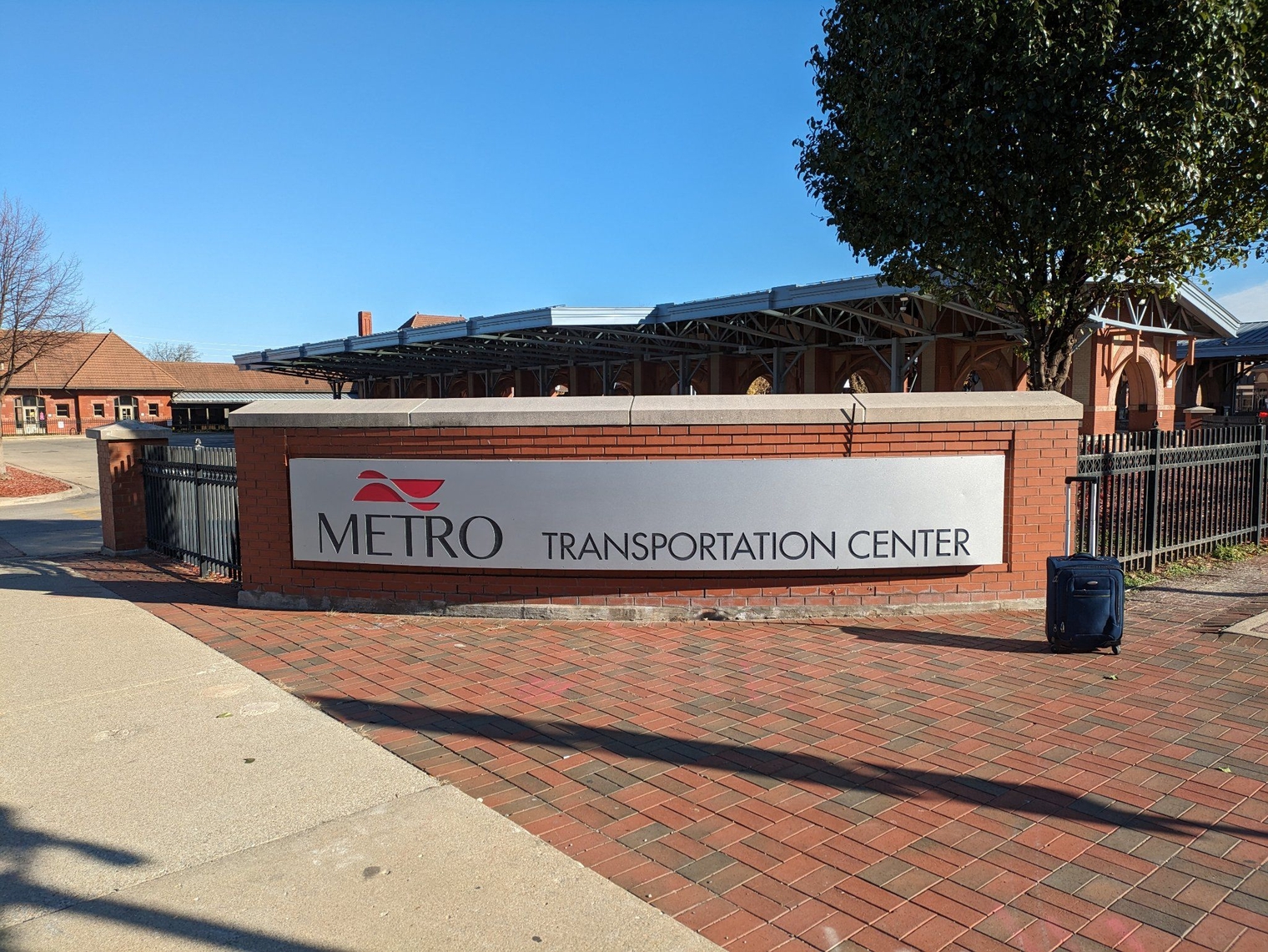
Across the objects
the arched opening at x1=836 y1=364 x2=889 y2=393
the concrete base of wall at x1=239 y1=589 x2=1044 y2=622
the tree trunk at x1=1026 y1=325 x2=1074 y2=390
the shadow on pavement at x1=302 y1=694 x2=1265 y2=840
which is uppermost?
the arched opening at x1=836 y1=364 x2=889 y2=393

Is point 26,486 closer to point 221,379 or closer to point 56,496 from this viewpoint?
point 56,496

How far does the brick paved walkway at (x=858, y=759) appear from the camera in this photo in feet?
10.6

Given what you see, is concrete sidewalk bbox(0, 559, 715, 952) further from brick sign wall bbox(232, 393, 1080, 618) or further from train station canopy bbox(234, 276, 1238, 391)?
train station canopy bbox(234, 276, 1238, 391)

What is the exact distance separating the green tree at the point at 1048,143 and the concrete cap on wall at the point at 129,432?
8.59 m

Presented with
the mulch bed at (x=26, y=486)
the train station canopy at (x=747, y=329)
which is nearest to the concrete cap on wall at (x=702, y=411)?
the train station canopy at (x=747, y=329)

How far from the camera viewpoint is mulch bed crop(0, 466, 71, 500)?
2020 centimetres

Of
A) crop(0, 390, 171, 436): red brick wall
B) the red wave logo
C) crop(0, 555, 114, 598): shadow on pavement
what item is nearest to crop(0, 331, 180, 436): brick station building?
crop(0, 390, 171, 436): red brick wall

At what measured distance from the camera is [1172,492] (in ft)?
31.6

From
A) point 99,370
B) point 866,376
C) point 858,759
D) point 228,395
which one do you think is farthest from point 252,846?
point 228,395

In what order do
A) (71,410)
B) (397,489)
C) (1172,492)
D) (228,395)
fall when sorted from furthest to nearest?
(228,395)
(71,410)
(1172,492)
(397,489)

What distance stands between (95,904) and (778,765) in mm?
2912

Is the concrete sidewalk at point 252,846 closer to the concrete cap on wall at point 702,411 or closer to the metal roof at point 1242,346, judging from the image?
the concrete cap on wall at point 702,411

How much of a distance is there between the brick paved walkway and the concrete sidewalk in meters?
0.22

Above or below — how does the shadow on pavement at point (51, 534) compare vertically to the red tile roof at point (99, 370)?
below
